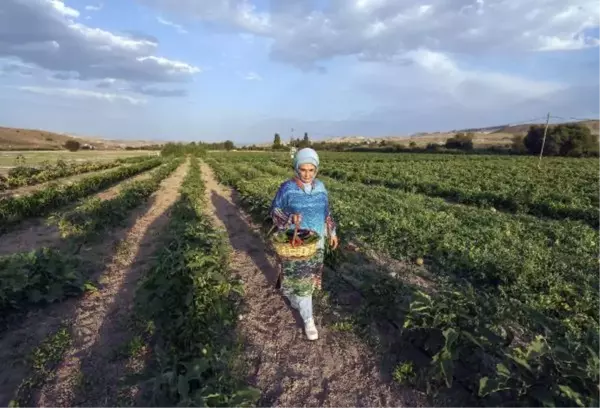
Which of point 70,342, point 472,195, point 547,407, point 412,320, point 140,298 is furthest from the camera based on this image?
point 472,195

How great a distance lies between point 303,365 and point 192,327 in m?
1.08

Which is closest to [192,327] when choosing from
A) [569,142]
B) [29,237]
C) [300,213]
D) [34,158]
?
[300,213]

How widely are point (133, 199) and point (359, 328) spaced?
10477mm

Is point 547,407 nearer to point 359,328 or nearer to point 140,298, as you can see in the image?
point 359,328

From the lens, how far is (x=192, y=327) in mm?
→ 3740

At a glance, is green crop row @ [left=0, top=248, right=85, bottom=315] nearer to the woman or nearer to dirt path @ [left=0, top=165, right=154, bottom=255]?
the woman

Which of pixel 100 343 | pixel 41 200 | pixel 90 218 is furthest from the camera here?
pixel 41 200

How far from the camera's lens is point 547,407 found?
2.27 metres

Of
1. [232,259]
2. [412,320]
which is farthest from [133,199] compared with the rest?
[412,320]

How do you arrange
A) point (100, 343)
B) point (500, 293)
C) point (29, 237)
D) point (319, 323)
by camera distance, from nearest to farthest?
1. point (100, 343)
2. point (319, 323)
3. point (500, 293)
4. point (29, 237)

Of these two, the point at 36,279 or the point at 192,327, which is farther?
the point at 36,279

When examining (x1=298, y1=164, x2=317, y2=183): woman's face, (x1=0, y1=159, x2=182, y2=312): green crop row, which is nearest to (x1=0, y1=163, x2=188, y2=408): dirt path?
(x1=0, y1=159, x2=182, y2=312): green crop row

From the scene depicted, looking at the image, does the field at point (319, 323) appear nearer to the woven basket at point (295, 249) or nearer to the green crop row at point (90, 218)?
the green crop row at point (90, 218)

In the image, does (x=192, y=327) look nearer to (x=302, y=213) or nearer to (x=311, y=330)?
(x=311, y=330)
